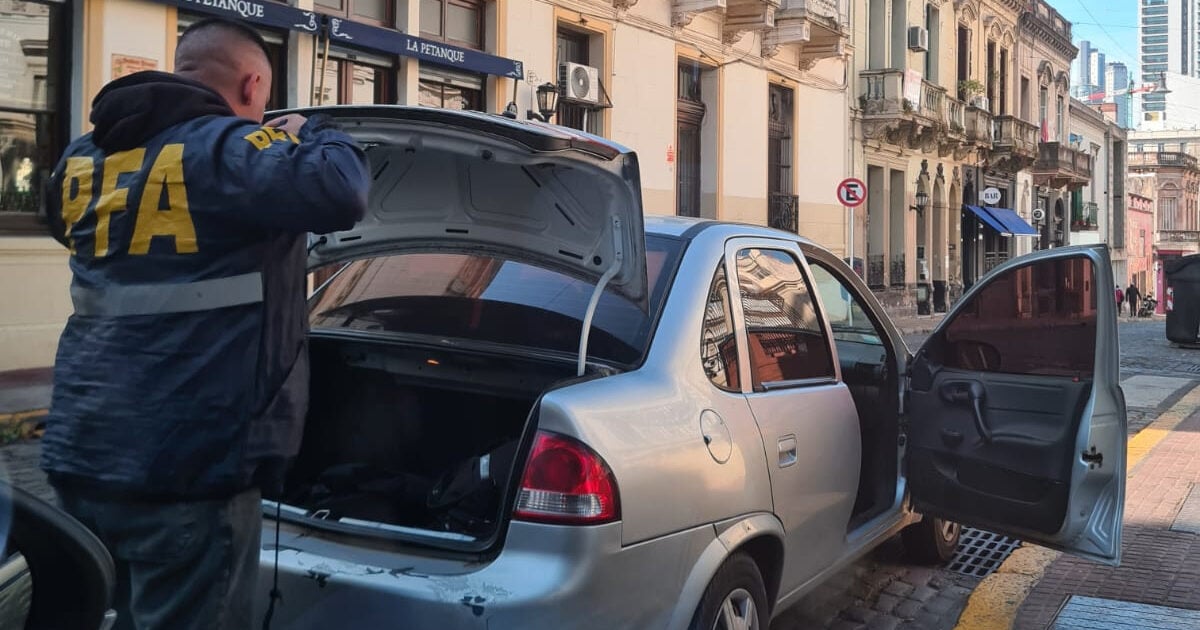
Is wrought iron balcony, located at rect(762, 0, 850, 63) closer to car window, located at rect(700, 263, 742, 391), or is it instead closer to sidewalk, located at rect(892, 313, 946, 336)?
sidewalk, located at rect(892, 313, 946, 336)

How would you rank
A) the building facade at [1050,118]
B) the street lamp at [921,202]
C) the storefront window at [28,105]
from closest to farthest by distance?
the storefront window at [28,105], the street lamp at [921,202], the building facade at [1050,118]

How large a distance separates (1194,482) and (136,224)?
273 inches

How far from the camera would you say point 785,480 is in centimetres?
353

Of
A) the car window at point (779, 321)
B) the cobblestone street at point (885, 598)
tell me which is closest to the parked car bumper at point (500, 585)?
the car window at point (779, 321)

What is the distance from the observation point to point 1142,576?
5082mm

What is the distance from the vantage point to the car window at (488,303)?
338 cm

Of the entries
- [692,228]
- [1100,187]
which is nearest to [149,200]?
[692,228]

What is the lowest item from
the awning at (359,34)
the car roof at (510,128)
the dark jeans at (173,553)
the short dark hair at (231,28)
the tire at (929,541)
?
the tire at (929,541)

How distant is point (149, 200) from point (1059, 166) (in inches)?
1733

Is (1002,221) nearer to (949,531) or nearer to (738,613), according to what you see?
(949,531)

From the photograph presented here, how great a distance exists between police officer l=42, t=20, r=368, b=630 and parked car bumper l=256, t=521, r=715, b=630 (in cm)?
49

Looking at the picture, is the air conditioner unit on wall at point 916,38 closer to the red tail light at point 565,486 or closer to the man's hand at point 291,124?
the red tail light at point 565,486

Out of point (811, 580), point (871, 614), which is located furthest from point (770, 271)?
point (871, 614)

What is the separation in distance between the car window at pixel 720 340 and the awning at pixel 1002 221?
3355cm
